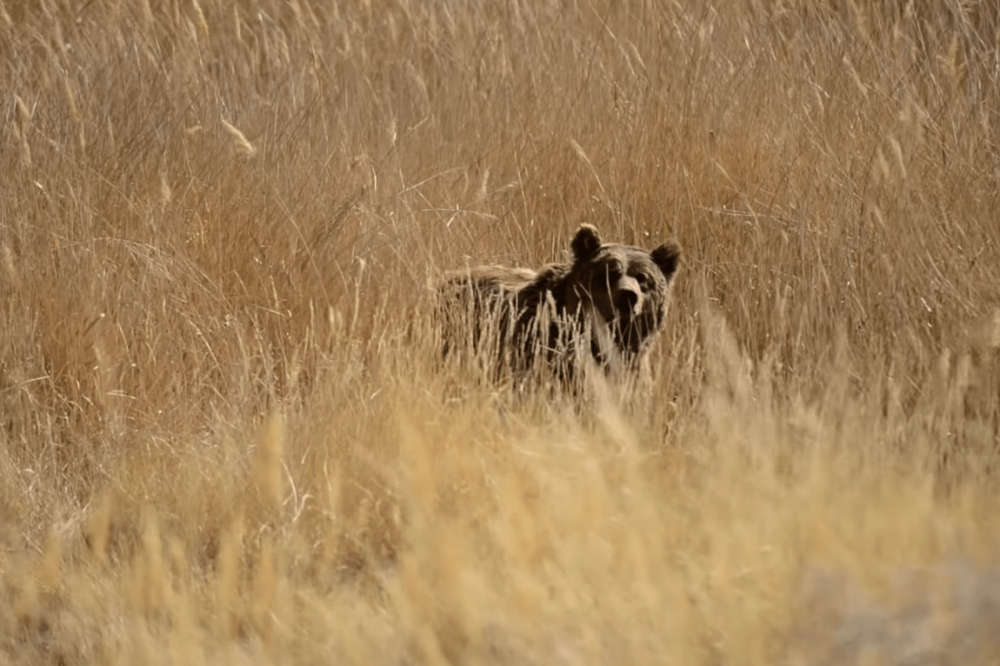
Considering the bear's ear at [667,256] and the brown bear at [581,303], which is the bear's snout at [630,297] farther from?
the bear's ear at [667,256]

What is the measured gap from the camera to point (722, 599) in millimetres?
3223

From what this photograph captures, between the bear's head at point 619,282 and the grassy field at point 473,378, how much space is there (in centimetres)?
17

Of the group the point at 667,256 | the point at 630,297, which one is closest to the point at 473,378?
the point at 630,297

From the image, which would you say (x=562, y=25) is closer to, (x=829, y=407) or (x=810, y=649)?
(x=829, y=407)

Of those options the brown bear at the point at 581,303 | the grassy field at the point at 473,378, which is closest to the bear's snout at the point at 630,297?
the brown bear at the point at 581,303

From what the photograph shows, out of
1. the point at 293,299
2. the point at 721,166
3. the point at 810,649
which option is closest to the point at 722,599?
the point at 810,649

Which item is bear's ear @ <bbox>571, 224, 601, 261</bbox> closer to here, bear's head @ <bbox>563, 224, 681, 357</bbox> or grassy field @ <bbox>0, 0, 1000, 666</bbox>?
bear's head @ <bbox>563, 224, 681, 357</bbox>

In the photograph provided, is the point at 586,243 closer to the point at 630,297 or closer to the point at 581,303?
the point at 581,303

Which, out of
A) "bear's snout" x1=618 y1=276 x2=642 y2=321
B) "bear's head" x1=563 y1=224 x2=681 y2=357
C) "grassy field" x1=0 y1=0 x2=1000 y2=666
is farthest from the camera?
"bear's head" x1=563 y1=224 x2=681 y2=357

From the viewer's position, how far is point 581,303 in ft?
18.9

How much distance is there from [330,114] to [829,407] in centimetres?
408

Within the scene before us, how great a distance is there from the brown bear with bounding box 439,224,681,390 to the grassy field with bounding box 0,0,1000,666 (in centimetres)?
18

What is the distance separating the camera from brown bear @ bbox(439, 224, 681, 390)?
5.55m

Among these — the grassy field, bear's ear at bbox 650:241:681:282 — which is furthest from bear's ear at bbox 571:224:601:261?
the grassy field
